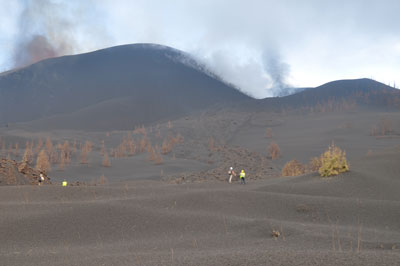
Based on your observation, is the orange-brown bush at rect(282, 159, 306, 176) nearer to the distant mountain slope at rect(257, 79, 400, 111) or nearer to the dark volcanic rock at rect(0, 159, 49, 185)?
the dark volcanic rock at rect(0, 159, 49, 185)

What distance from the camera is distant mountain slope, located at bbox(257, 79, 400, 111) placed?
55781 mm

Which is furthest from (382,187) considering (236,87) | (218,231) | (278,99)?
(236,87)

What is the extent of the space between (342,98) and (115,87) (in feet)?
159

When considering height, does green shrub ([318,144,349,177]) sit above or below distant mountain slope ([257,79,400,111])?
below

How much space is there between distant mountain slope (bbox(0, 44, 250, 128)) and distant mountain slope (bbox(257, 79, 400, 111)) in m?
18.2

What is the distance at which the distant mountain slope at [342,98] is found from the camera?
55.8 meters

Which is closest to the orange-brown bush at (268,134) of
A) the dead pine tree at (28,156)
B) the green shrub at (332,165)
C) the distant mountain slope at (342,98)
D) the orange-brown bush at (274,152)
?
the orange-brown bush at (274,152)

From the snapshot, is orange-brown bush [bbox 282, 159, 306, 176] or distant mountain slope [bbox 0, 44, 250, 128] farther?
distant mountain slope [bbox 0, 44, 250, 128]

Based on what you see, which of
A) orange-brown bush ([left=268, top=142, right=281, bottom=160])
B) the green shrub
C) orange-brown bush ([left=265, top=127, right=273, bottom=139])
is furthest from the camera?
orange-brown bush ([left=265, top=127, right=273, bottom=139])

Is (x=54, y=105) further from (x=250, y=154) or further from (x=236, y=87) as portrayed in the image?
(x=250, y=154)

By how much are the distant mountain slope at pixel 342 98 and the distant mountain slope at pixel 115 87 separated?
1815 centimetres

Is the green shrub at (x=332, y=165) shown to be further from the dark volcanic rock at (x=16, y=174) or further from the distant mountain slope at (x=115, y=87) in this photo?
the distant mountain slope at (x=115, y=87)

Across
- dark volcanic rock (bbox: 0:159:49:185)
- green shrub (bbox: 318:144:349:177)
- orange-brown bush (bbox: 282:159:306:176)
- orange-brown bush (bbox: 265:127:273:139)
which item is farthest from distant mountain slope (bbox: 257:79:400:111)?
dark volcanic rock (bbox: 0:159:49:185)

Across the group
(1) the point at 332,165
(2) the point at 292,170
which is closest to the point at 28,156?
(2) the point at 292,170
